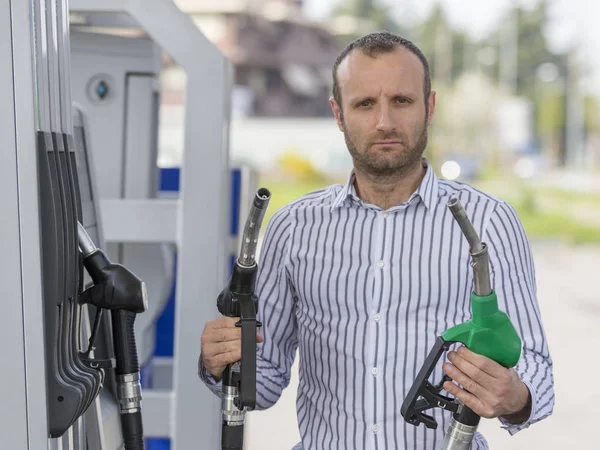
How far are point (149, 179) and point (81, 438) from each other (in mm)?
1950

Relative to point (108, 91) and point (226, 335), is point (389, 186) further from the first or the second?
point (108, 91)

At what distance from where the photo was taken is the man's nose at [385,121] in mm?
2273

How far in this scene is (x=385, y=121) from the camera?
2273mm

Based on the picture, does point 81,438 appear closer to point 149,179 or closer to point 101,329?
point 101,329

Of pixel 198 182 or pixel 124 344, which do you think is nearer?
pixel 124 344

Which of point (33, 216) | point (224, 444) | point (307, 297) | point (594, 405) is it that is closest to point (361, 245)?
point (307, 297)

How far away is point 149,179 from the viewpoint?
384 cm

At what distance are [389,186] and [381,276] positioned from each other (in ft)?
0.67

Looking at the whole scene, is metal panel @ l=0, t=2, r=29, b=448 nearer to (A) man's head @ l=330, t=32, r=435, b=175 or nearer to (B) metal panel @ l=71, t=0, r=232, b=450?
(A) man's head @ l=330, t=32, r=435, b=175

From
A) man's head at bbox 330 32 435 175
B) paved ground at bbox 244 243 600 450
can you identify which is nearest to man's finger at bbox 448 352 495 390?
man's head at bbox 330 32 435 175

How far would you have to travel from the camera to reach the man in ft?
7.56

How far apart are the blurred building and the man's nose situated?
4538cm

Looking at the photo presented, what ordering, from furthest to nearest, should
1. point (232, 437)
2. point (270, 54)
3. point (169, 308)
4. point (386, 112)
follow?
point (270, 54)
point (169, 308)
point (386, 112)
point (232, 437)

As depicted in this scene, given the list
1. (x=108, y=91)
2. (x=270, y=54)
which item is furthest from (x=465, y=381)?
(x=270, y=54)
